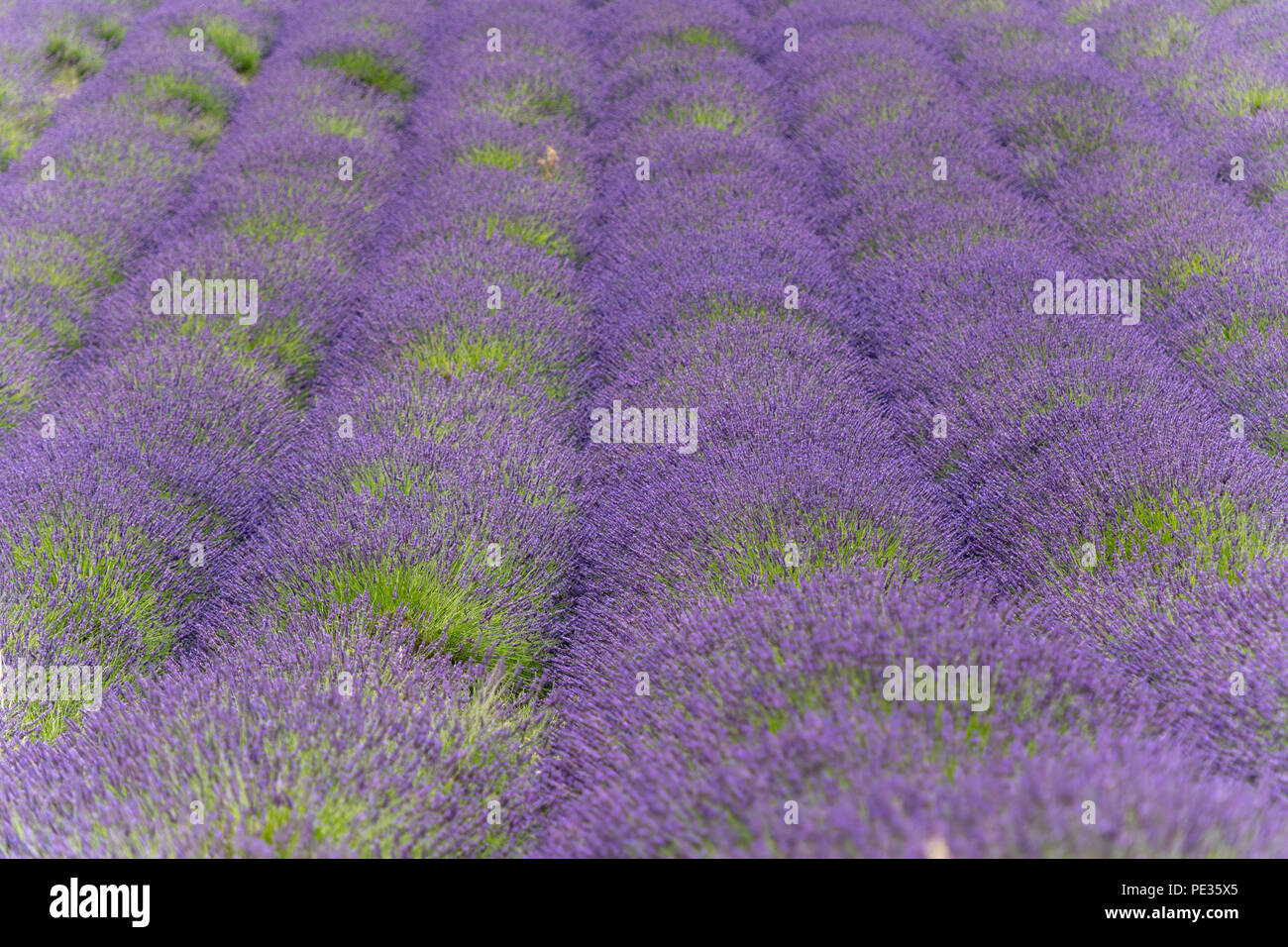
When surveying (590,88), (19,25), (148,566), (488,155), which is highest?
(19,25)

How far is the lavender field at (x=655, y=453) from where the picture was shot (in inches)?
56.7

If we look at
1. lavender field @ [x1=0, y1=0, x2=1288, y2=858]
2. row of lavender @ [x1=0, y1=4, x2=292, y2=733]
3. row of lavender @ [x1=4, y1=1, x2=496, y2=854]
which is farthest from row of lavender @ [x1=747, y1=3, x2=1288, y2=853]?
row of lavender @ [x1=0, y1=4, x2=292, y2=733]

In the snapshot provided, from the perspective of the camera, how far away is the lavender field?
144cm

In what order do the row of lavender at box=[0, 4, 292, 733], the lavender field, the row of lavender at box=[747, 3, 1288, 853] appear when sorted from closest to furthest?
the lavender field < the row of lavender at box=[747, 3, 1288, 853] < the row of lavender at box=[0, 4, 292, 733]

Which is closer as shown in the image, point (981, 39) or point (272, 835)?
point (272, 835)

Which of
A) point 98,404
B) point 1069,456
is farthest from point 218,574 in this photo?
point 1069,456

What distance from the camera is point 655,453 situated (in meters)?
2.57

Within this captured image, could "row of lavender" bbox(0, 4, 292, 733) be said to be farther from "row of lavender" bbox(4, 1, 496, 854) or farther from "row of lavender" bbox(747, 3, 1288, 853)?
"row of lavender" bbox(747, 3, 1288, 853)

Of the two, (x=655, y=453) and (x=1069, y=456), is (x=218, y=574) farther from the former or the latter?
(x=1069, y=456)

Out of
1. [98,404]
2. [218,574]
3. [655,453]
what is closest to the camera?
[218,574]

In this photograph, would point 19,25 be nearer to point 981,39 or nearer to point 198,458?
point 198,458

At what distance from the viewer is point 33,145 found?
4520 millimetres

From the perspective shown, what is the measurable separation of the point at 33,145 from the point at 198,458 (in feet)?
9.98
